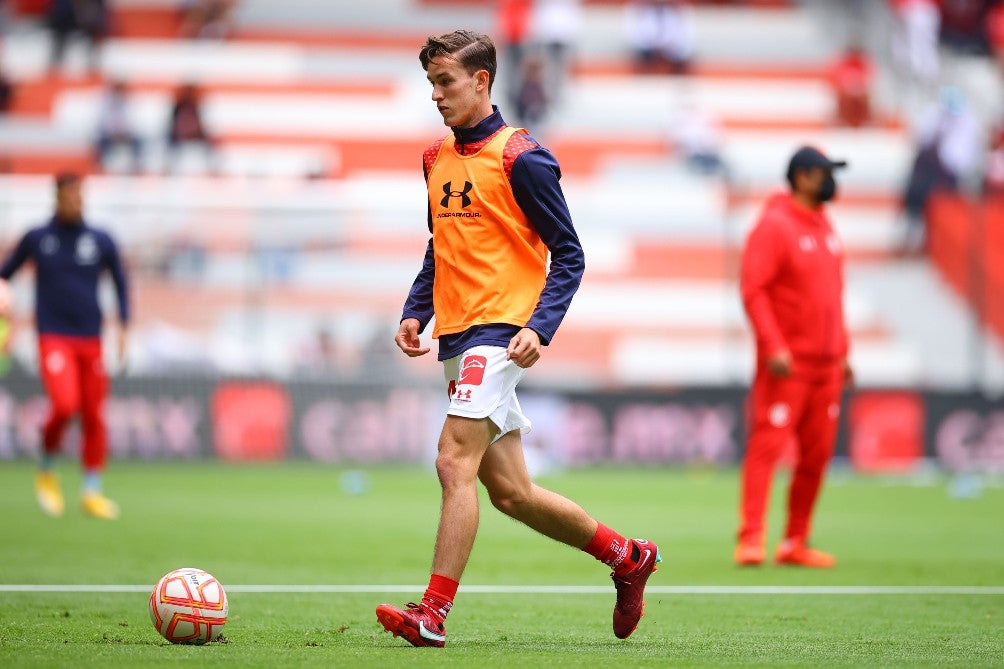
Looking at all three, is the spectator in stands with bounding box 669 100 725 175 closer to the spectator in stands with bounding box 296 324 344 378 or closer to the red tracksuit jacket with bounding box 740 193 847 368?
the spectator in stands with bounding box 296 324 344 378

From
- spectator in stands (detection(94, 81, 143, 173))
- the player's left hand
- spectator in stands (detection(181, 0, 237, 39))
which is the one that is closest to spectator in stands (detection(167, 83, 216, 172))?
spectator in stands (detection(94, 81, 143, 173))

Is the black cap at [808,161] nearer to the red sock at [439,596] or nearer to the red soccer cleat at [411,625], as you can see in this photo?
the red sock at [439,596]

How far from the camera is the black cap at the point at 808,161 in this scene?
32.2ft

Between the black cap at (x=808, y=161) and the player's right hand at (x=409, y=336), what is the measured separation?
4.03 meters

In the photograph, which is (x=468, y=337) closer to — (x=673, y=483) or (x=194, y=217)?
(x=673, y=483)

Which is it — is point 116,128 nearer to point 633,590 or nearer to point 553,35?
point 553,35

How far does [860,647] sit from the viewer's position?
20.1 feet

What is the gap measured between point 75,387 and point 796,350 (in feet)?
19.1

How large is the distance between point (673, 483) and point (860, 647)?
12.3 metres

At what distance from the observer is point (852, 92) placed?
3008 centimetres

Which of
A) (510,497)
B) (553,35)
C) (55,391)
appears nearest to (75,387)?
(55,391)

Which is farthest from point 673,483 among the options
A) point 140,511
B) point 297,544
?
point 297,544

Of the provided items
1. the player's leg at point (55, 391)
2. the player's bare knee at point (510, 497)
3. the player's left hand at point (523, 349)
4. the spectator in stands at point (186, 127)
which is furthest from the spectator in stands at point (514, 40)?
the player's left hand at point (523, 349)

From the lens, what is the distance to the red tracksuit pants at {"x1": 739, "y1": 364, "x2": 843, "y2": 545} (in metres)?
9.64
